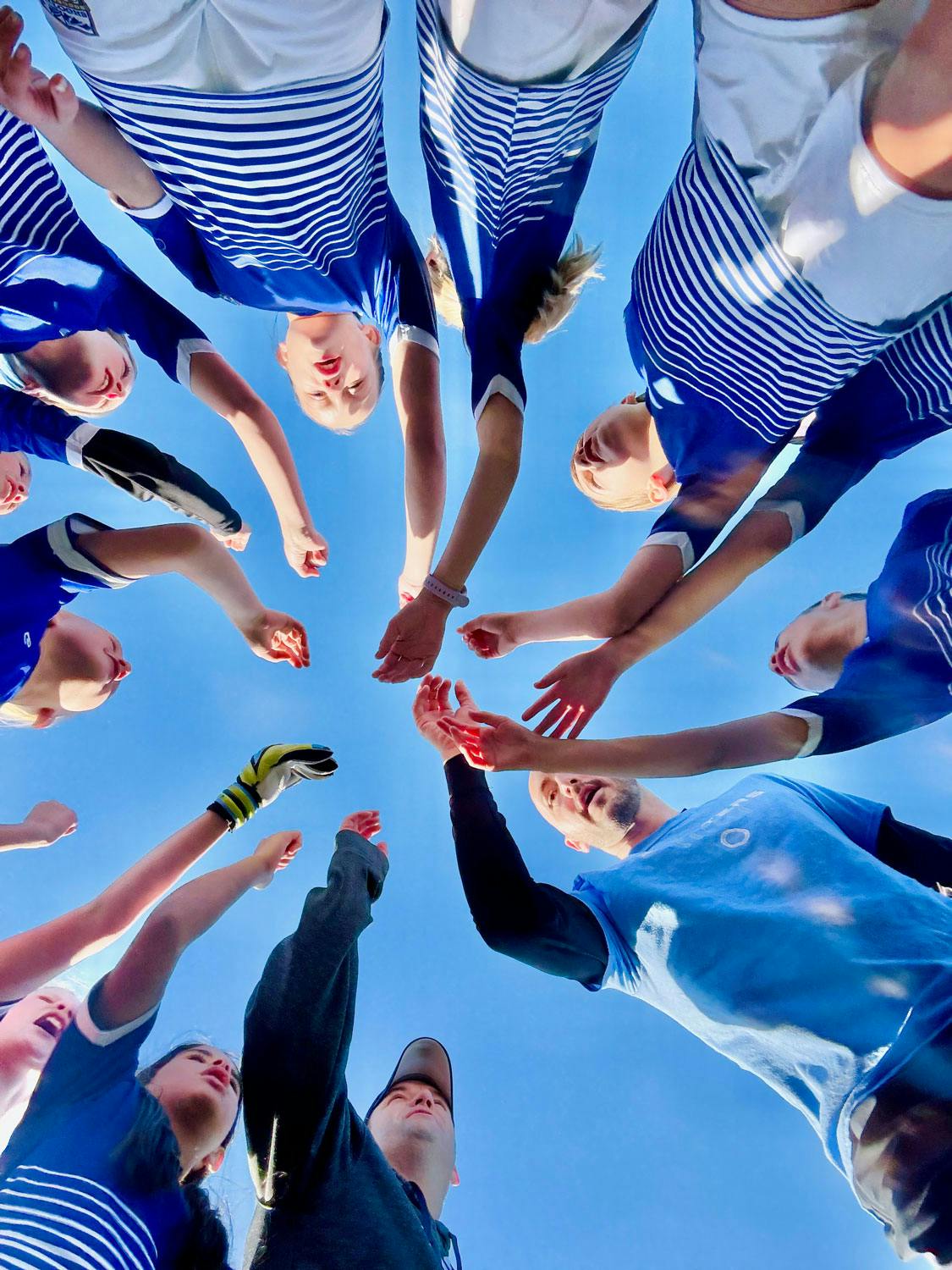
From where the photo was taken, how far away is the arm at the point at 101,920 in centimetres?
232

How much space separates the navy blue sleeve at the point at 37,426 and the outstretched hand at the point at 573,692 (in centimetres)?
164

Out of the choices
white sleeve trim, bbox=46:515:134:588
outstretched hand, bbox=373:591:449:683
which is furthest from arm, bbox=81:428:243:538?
outstretched hand, bbox=373:591:449:683

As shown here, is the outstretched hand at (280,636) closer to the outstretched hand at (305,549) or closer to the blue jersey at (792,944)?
the outstretched hand at (305,549)

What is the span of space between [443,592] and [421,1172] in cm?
168

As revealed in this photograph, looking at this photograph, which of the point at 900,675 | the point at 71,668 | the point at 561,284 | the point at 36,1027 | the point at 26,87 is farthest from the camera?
the point at 71,668

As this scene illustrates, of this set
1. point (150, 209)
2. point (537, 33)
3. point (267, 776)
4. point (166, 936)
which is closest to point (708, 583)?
point (537, 33)

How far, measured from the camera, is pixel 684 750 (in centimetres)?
195

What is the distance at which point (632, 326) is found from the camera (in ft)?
7.32

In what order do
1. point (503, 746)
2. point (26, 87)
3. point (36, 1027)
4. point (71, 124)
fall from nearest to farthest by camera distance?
point (26, 87)
point (71, 124)
point (503, 746)
point (36, 1027)

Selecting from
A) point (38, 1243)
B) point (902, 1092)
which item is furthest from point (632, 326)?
point (38, 1243)

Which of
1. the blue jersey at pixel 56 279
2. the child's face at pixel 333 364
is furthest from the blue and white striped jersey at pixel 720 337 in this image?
the blue jersey at pixel 56 279

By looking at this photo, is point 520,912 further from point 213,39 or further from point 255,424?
point 213,39

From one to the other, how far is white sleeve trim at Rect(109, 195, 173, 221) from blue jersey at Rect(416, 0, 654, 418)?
2.43ft

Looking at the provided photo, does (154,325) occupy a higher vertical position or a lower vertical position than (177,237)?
lower
